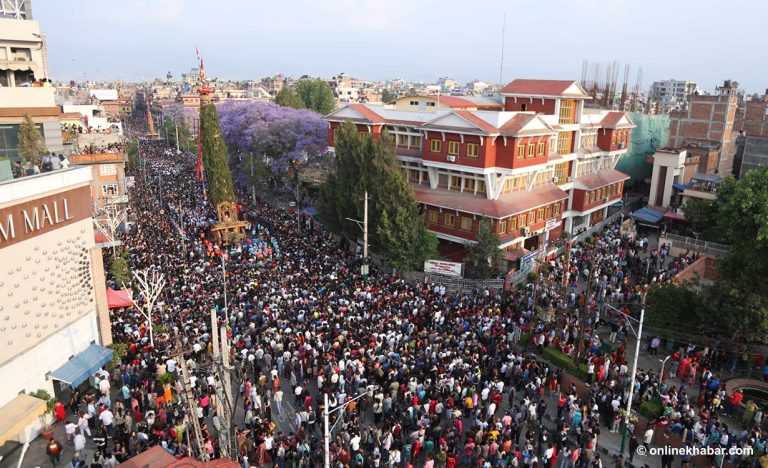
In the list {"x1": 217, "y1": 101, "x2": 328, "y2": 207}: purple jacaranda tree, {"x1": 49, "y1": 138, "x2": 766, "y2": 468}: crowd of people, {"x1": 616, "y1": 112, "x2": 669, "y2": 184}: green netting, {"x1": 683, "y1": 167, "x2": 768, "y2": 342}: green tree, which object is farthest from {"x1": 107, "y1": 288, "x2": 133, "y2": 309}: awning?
{"x1": 616, "y1": 112, "x2": 669, "y2": 184}: green netting

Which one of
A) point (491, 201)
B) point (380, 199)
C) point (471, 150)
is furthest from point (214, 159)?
point (491, 201)

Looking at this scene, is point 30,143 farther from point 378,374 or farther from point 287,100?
point 287,100

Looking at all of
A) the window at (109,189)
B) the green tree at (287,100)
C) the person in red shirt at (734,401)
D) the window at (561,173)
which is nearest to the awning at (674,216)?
the window at (561,173)

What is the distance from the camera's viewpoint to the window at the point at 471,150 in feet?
101

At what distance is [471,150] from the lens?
102 ft

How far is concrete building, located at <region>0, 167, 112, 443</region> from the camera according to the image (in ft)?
50.1

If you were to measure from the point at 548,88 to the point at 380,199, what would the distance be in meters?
15.0

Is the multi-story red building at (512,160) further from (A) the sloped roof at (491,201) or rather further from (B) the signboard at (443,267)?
(B) the signboard at (443,267)

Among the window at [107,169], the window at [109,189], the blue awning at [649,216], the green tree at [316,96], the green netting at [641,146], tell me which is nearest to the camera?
the blue awning at [649,216]

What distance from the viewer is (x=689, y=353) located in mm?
20422

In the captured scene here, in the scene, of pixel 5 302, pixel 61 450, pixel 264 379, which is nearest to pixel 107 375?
pixel 61 450

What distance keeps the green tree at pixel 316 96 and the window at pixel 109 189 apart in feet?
148

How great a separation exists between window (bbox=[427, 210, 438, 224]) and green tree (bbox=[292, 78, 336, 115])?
5208cm

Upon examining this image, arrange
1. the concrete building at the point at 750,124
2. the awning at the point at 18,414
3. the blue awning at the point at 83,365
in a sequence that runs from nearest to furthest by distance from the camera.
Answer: the awning at the point at 18,414, the blue awning at the point at 83,365, the concrete building at the point at 750,124
